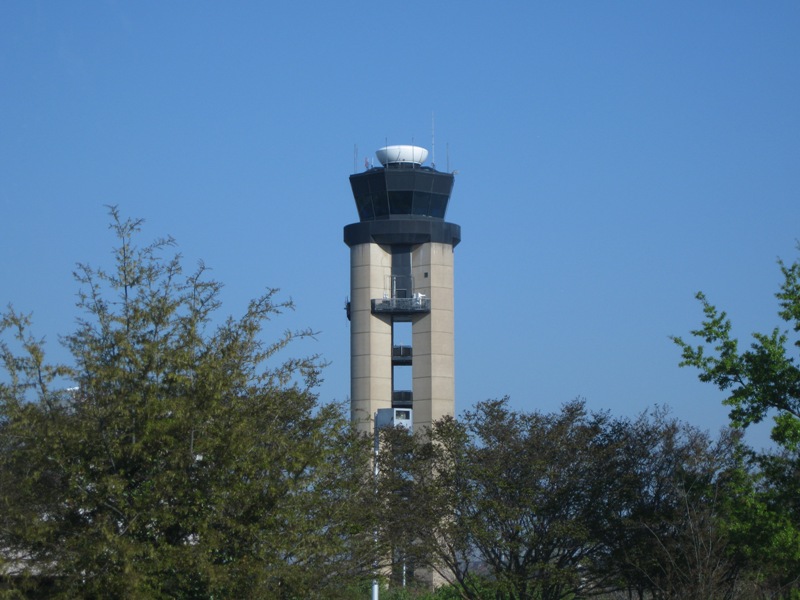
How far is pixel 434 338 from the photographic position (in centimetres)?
9469

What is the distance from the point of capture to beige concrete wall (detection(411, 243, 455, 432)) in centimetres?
9412

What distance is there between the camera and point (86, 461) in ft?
60.8

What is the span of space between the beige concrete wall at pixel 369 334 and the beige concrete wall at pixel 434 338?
232 cm

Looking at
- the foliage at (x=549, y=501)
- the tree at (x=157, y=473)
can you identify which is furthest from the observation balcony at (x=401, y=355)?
the tree at (x=157, y=473)

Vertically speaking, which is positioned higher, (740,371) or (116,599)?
(740,371)

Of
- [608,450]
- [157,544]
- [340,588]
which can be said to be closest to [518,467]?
[608,450]

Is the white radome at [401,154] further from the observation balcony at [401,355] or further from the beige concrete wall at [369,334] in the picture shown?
the observation balcony at [401,355]

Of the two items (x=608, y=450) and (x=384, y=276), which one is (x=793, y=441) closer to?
(x=608, y=450)

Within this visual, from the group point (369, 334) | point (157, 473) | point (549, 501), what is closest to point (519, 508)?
point (549, 501)

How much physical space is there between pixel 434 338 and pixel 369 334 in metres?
5.22

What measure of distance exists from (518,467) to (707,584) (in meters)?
9.13

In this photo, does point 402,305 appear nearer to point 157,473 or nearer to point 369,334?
point 369,334

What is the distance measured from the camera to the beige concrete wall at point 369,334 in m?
93.5

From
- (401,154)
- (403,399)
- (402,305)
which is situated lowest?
(403,399)
